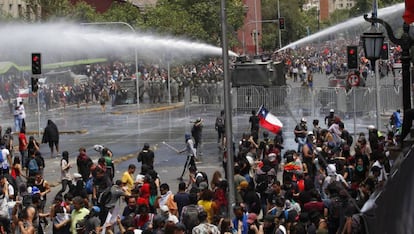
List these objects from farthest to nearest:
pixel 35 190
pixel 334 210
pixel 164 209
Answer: pixel 35 190 → pixel 164 209 → pixel 334 210

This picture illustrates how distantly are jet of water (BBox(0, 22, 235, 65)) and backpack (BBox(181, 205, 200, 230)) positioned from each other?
144ft

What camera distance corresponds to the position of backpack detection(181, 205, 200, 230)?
13.2m

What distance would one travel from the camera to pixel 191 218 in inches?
520

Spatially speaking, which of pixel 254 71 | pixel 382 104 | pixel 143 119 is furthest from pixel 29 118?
pixel 382 104

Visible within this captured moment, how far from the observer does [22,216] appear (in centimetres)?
1429

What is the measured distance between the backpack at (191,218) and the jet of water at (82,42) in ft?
144

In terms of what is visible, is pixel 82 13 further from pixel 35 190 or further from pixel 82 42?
pixel 35 190

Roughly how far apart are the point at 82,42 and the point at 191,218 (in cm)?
5394

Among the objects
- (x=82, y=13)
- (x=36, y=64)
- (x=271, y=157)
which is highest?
(x=82, y=13)

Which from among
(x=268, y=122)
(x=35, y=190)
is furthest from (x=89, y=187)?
(x=268, y=122)

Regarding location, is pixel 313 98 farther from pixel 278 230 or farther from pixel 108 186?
pixel 278 230

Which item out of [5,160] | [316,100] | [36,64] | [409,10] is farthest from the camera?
[316,100]

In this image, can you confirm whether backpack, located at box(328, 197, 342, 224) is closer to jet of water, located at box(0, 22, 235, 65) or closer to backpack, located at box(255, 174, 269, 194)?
backpack, located at box(255, 174, 269, 194)

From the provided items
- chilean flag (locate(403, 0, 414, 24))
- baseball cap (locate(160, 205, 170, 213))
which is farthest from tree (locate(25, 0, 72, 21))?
chilean flag (locate(403, 0, 414, 24))
